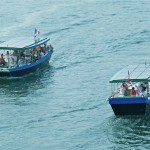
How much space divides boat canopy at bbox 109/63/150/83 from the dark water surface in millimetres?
3192

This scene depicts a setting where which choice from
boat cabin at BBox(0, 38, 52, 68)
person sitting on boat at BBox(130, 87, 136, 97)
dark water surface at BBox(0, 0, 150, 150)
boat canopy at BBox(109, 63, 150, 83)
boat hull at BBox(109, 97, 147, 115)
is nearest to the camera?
dark water surface at BBox(0, 0, 150, 150)

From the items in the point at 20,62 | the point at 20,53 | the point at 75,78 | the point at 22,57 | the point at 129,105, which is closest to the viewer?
the point at 129,105

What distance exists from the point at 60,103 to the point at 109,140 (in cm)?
1153

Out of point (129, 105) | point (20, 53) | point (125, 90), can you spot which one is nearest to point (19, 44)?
point (20, 53)

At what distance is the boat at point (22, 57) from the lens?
300ft

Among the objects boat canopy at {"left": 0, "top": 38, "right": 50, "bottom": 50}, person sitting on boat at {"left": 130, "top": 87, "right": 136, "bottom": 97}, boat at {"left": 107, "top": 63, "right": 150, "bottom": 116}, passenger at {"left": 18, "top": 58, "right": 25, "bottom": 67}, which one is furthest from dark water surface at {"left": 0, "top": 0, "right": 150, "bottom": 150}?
boat canopy at {"left": 0, "top": 38, "right": 50, "bottom": 50}

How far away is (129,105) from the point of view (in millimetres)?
73312

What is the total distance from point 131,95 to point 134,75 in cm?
219

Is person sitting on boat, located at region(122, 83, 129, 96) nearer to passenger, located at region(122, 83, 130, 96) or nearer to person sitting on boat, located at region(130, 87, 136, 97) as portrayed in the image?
passenger, located at region(122, 83, 130, 96)

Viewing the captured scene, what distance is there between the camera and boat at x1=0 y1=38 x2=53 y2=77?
300 feet

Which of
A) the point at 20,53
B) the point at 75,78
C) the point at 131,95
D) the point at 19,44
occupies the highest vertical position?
the point at 19,44

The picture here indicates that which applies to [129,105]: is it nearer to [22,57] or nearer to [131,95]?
[131,95]

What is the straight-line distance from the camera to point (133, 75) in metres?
75.1

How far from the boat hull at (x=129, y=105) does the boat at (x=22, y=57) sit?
19.9m
